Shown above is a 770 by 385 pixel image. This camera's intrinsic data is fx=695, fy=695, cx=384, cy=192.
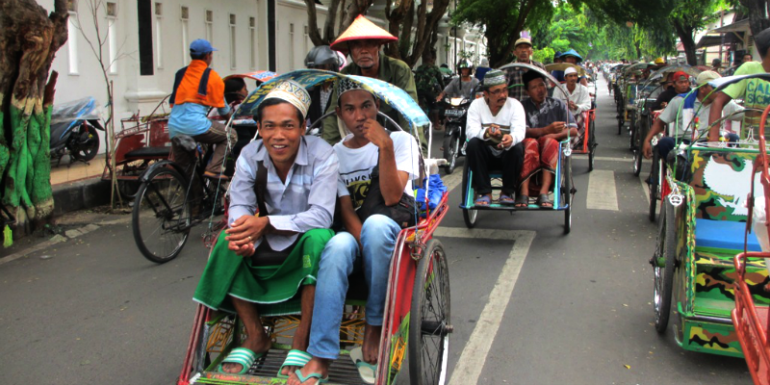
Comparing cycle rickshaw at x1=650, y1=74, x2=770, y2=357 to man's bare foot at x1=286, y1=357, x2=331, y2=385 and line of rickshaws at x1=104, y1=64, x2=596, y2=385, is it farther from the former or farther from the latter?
man's bare foot at x1=286, y1=357, x2=331, y2=385

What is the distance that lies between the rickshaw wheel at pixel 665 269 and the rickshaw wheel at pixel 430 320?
1.32 m

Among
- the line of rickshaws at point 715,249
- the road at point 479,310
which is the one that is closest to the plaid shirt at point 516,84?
the road at point 479,310

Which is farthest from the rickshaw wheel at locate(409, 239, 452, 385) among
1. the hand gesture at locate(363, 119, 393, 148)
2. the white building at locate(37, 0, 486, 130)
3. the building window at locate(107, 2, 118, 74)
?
the building window at locate(107, 2, 118, 74)

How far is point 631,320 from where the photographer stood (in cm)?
465

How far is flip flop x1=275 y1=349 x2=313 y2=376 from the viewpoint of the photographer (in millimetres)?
2920

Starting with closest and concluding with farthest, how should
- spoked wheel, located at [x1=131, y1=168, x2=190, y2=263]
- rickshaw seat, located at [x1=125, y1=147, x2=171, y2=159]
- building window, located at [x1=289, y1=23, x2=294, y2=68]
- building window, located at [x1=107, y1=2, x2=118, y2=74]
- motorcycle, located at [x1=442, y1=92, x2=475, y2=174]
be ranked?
spoked wheel, located at [x1=131, y1=168, x2=190, y2=263]
rickshaw seat, located at [x1=125, y1=147, x2=171, y2=159]
motorcycle, located at [x1=442, y1=92, x2=475, y2=174]
building window, located at [x1=107, y1=2, x2=118, y2=74]
building window, located at [x1=289, y1=23, x2=294, y2=68]

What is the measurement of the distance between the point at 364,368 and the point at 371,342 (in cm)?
14

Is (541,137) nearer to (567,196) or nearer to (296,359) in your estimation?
(567,196)

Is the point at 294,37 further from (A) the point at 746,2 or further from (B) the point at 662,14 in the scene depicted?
(A) the point at 746,2

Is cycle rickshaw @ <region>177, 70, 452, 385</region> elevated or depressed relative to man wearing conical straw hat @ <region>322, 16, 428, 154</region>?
depressed

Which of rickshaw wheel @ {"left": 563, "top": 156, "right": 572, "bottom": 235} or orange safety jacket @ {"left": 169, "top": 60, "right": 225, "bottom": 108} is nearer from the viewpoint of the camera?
orange safety jacket @ {"left": 169, "top": 60, "right": 225, "bottom": 108}

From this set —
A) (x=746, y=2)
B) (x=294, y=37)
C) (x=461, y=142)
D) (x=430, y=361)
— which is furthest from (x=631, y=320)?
(x=746, y=2)

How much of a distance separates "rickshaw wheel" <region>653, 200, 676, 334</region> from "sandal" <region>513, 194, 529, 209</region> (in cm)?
216

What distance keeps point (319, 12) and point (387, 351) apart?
19.7m
